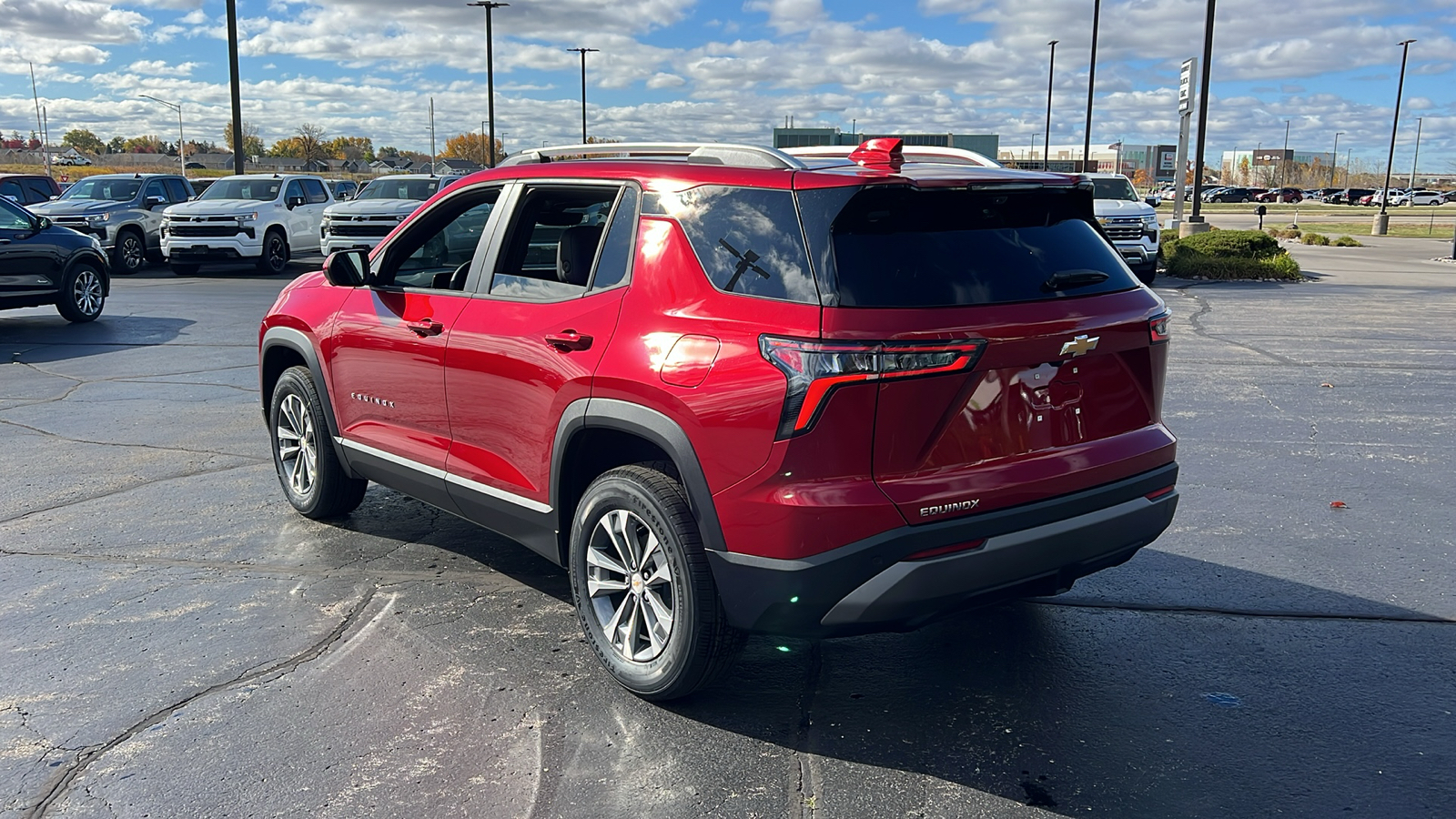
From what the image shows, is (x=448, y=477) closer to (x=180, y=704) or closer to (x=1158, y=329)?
(x=180, y=704)

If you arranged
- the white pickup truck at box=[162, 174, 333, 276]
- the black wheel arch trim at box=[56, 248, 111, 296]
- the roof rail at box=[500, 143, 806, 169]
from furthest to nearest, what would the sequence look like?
the white pickup truck at box=[162, 174, 333, 276] < the black wheel arch trim at box=[56, 248, 111, 296] < the roof rail at box=[500, 143, 806, 169]

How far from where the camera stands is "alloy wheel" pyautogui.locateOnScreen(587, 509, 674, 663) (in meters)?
3.84

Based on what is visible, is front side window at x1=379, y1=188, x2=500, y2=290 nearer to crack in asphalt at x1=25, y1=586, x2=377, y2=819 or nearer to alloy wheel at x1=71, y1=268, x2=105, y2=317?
crack in asphalt at x1=25, y1=586, x2=377, y2=819

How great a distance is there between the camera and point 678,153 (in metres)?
4.25

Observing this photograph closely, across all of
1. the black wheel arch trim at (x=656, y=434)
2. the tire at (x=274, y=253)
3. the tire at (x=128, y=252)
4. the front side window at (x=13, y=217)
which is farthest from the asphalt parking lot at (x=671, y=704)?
the tire at (x=128, y=252)

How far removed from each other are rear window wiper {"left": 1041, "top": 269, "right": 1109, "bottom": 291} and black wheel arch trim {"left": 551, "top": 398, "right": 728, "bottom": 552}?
50.4 inches

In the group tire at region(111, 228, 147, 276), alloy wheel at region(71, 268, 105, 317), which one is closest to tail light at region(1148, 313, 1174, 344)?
alloy wheel at region(71, 268, 105, 317)

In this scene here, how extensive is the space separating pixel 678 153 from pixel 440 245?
224cm

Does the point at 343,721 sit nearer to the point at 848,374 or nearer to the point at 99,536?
the point at 848,374

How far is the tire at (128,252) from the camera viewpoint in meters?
21.8

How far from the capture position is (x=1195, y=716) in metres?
3.84

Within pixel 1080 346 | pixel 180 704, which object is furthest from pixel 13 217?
pixel 1080 346

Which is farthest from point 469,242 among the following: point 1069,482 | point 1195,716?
point 1195,716

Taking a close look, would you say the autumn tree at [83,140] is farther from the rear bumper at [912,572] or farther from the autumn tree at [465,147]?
the rear bumper at [912,572]
